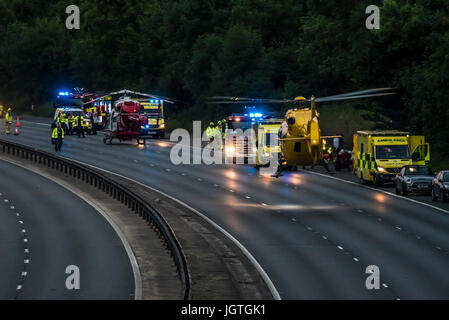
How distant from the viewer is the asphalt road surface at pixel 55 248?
26828 millimetres

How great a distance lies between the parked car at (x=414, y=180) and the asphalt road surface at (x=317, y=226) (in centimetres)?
79

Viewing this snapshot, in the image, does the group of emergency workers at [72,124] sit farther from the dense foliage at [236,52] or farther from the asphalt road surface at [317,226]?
the asphalt road surface at [317,226]

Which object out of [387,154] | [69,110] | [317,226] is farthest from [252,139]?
[69,110]

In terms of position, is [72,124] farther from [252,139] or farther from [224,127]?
[252,139]

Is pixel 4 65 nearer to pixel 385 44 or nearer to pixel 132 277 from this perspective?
pixel 385 44

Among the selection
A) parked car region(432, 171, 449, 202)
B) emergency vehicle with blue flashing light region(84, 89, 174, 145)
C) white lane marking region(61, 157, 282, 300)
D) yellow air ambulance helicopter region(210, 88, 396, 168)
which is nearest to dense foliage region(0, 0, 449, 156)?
parked car region(432, 171, 449, 202)

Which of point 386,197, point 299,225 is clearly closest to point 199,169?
point 386,197

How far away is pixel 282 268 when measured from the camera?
98.8 feet

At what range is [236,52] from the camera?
96.9 m

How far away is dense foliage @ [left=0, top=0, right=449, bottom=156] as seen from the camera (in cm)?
6656

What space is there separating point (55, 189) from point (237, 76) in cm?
4696

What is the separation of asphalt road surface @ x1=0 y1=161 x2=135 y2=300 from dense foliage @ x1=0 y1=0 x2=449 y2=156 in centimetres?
2464

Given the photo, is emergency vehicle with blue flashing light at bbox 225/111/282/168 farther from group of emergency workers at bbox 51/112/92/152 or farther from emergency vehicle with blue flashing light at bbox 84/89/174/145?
group of emergency workers at bbox 51/112/92/152

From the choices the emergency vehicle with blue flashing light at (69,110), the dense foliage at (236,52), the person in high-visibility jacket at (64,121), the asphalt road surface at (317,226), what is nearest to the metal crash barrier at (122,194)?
the asphalt road surface at (317,226)
